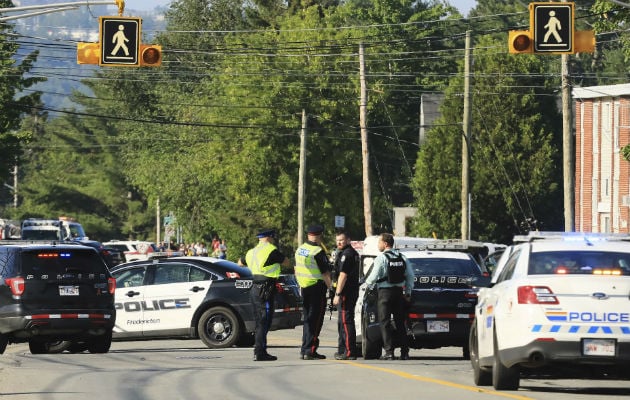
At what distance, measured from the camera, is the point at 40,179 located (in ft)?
455

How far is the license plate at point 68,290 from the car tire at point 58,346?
1.62 m

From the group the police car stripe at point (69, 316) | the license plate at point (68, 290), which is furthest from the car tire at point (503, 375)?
the license plate at point (68, 290)

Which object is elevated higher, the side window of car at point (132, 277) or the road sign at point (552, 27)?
the road sign at point (552, 27)

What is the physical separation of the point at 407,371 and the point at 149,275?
29.2ft

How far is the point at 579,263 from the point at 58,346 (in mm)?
12121

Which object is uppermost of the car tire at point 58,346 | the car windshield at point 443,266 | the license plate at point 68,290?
the car windshield at point 443,266

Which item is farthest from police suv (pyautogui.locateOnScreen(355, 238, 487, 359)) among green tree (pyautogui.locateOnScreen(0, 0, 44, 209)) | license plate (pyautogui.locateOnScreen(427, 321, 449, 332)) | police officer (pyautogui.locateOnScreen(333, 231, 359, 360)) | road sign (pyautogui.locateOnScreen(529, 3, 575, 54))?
green tree (pyautogui.locateOnScreen(0, 0, 44, 209))

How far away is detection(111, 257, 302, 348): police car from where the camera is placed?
2552 centimetres

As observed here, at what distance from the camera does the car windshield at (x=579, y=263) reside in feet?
49.0

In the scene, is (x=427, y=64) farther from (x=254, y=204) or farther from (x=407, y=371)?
(x=407, y=371)

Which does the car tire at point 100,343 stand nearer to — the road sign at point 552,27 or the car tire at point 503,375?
the road sign at point 552,27

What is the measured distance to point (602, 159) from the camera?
2494 inches

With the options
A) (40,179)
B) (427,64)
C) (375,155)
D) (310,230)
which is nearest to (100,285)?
(310,230)

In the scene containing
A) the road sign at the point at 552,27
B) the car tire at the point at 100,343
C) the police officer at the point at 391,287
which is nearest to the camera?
the police officer at the point at 391,287
